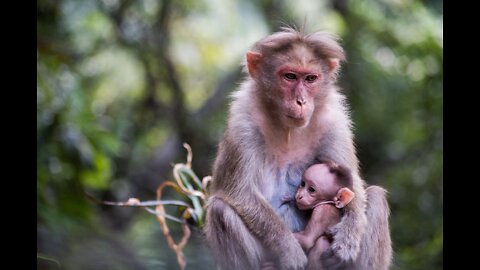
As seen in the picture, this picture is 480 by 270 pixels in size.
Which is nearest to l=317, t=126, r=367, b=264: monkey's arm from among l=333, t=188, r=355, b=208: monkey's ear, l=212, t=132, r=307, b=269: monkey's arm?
l=333, t=188, r=355, b=208: monkey's ear

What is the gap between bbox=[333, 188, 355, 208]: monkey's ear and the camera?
4.18m

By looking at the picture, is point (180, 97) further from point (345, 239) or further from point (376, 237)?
point (345, 239)

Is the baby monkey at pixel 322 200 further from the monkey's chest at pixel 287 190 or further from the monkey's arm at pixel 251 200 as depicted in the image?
the monkey's chest at pixel 287 190

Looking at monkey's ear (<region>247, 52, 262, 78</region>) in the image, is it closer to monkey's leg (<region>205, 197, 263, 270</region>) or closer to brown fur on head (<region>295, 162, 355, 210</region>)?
brown fur on head (<region>295, 162, 355, 210</region>)

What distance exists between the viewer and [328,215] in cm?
429

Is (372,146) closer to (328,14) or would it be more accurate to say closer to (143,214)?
(328,14)

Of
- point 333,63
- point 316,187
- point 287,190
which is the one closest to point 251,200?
point 287,190

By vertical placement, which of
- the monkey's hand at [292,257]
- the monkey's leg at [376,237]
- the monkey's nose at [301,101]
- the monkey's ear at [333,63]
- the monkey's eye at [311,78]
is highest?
the monkey's ear at [333,63]

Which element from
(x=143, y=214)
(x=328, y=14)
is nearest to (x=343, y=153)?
(x=328, y=14)

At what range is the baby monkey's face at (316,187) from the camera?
4227 millimetres

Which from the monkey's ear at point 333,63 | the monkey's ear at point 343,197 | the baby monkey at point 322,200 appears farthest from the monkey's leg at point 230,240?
the monkey's ear at point 333,63

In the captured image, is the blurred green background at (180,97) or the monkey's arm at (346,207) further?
the blurred green background at (180,97)

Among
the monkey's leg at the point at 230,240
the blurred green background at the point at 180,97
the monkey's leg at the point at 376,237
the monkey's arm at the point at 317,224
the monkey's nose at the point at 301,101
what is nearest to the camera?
the monkey's nose at the point at 301,101

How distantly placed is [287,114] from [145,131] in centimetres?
749
